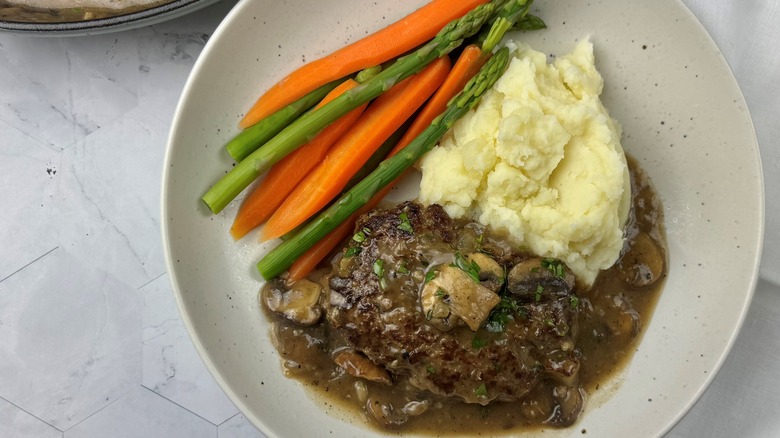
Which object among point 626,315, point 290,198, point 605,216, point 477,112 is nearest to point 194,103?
point 290,198

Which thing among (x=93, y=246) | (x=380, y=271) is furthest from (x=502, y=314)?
(x=93, y=246)

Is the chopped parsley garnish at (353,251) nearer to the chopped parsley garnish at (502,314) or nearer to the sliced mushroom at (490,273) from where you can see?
the sliced mushroom at (490,273)

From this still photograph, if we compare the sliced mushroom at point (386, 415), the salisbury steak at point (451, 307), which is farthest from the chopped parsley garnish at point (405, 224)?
the sliced mushroom at point (386, 415)

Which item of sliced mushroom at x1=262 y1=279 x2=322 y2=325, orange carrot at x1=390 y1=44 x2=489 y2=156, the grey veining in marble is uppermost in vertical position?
orange carrot at x1=390 y1=44 x2=489 y2=156

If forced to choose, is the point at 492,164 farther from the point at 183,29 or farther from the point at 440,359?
the point at 183,29

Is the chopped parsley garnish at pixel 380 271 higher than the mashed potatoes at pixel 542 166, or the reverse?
the mashed potatoes at pixel 542 166

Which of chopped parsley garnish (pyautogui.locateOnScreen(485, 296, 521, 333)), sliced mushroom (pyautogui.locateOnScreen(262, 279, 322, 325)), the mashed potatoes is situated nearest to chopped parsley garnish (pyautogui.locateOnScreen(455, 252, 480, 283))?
chopped parsley garnish (pyautogui.locateOnScreen(485, 296, 521, 333))

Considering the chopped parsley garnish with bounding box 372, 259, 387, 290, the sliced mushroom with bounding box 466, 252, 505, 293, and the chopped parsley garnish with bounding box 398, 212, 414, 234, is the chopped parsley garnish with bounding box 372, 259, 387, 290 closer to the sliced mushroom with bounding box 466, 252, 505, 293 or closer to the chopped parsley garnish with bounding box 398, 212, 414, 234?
the chopped parsley garnish with bounding box 398, 212, 414, 234
